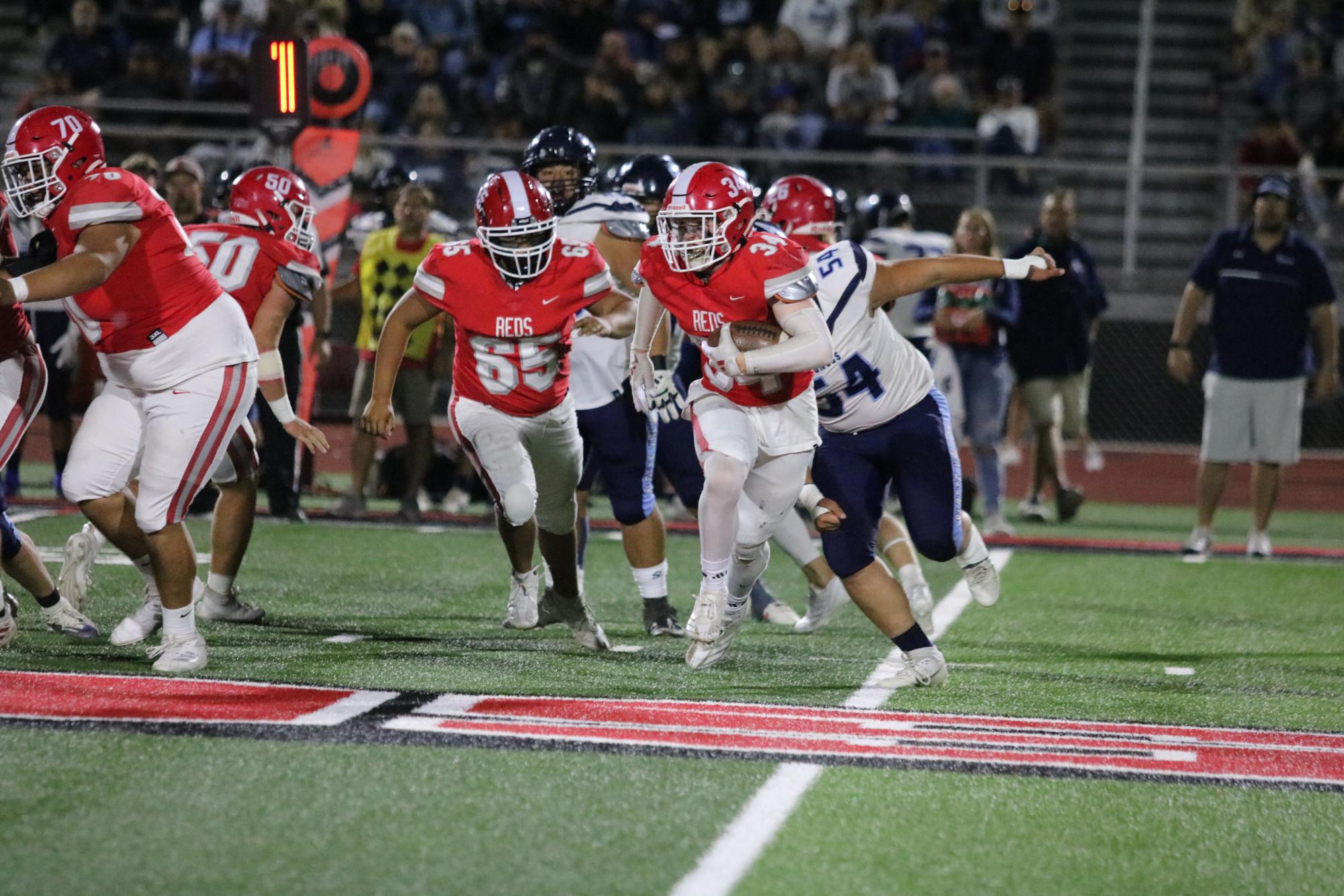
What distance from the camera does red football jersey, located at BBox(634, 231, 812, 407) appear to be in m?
5.66

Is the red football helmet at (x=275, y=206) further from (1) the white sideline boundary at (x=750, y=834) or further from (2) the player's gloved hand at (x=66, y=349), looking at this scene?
Result: (2) the player's gloved hand at (x=66, y=349)

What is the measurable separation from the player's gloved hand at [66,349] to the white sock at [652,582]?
5.11 meters

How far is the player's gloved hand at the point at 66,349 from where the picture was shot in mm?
10461

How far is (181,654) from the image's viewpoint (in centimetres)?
562

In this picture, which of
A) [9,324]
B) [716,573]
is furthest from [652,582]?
[9,324]

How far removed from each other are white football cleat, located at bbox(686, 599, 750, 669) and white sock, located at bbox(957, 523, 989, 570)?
0.96m

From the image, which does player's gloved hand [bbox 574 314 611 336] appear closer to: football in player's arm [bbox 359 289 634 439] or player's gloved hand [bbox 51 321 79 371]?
football in player's arm [bbox 359 289 634 439]

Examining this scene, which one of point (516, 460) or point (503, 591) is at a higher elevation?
point (516, 460)

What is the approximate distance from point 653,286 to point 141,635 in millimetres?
2172

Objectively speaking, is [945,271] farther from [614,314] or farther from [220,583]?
[220,583]

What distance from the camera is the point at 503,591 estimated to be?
25.7 feet

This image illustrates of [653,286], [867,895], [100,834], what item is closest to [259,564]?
[653,286]

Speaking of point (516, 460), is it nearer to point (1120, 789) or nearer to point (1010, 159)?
point (1120, 789)

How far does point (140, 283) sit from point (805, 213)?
252 cm
